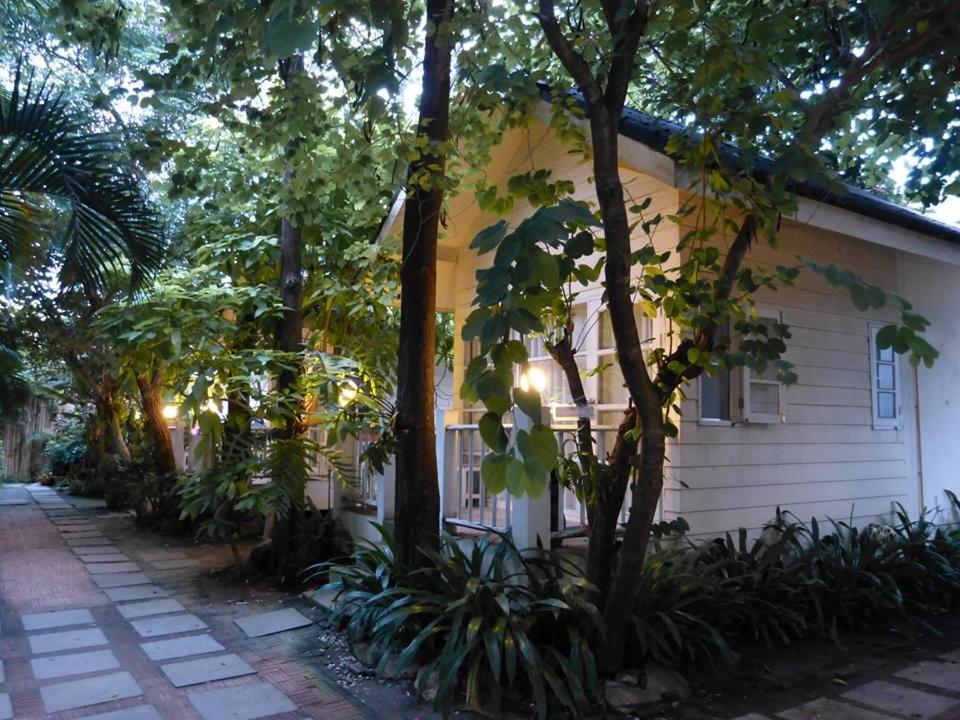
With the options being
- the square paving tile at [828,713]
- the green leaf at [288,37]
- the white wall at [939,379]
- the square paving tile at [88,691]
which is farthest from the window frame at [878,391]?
the square paving tile at [88,691]

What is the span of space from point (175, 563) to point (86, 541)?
2157mm

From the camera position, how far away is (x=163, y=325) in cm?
639

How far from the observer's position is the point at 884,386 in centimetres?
774

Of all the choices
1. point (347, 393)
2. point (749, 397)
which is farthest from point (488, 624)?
point (749, 397)

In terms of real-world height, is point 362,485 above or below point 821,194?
below

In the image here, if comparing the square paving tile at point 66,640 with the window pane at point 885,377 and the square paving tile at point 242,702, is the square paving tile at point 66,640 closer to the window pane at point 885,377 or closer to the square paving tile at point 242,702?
the square paving tile at point 242,702

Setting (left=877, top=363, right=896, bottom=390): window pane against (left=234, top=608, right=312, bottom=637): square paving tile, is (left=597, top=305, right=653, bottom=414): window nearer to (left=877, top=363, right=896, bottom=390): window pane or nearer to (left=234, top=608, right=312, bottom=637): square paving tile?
(left=877, top=363, right=896, bottom=390): window pane

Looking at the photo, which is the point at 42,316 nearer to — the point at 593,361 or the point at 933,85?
the point at 593,361

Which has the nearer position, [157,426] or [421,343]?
[421,343]

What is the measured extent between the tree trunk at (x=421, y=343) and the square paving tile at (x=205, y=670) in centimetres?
128

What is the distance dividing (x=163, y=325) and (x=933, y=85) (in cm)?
610

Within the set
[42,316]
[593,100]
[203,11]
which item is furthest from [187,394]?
[42,316]

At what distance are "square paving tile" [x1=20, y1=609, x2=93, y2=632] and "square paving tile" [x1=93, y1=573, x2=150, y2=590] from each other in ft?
2.99

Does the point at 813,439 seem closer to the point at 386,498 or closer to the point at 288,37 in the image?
the point at 386,498
